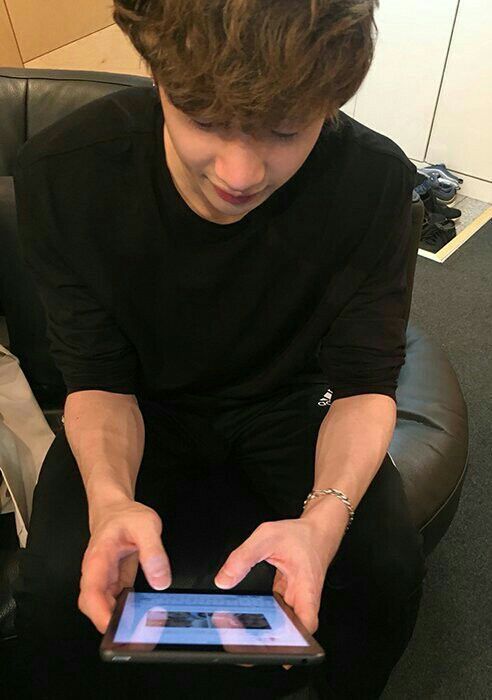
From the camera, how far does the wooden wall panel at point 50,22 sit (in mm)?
2146

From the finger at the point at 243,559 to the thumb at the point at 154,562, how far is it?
0.20ft

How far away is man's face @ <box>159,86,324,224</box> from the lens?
66 centimetres

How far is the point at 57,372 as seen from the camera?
4.14 feet

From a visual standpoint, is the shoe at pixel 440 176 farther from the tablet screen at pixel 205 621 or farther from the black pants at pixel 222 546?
the tablet screen at pixel 205 621

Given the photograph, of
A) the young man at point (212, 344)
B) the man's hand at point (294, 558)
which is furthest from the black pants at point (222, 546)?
the man's hand at point (294, 558)

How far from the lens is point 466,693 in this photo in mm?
1234

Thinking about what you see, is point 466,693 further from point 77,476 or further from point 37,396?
point 37,396

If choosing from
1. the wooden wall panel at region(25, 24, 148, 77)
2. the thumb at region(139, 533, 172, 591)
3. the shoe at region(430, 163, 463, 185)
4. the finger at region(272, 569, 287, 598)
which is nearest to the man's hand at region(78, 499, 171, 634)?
the thumb at region(139, 533, 172, 591)

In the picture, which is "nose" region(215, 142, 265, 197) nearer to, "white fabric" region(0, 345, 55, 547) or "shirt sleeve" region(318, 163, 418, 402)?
"shirt sleeve" region(318, 163, 418, 402)

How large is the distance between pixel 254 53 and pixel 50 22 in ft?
6.52

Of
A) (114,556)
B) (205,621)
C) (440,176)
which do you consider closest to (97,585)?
(114,556)

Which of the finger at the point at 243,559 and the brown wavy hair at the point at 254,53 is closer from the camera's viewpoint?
the brown wavy hair at the point at 254,53

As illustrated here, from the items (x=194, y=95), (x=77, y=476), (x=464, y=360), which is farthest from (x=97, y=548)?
(x=464, y=360)

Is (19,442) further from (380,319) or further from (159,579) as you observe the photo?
(380,319)
